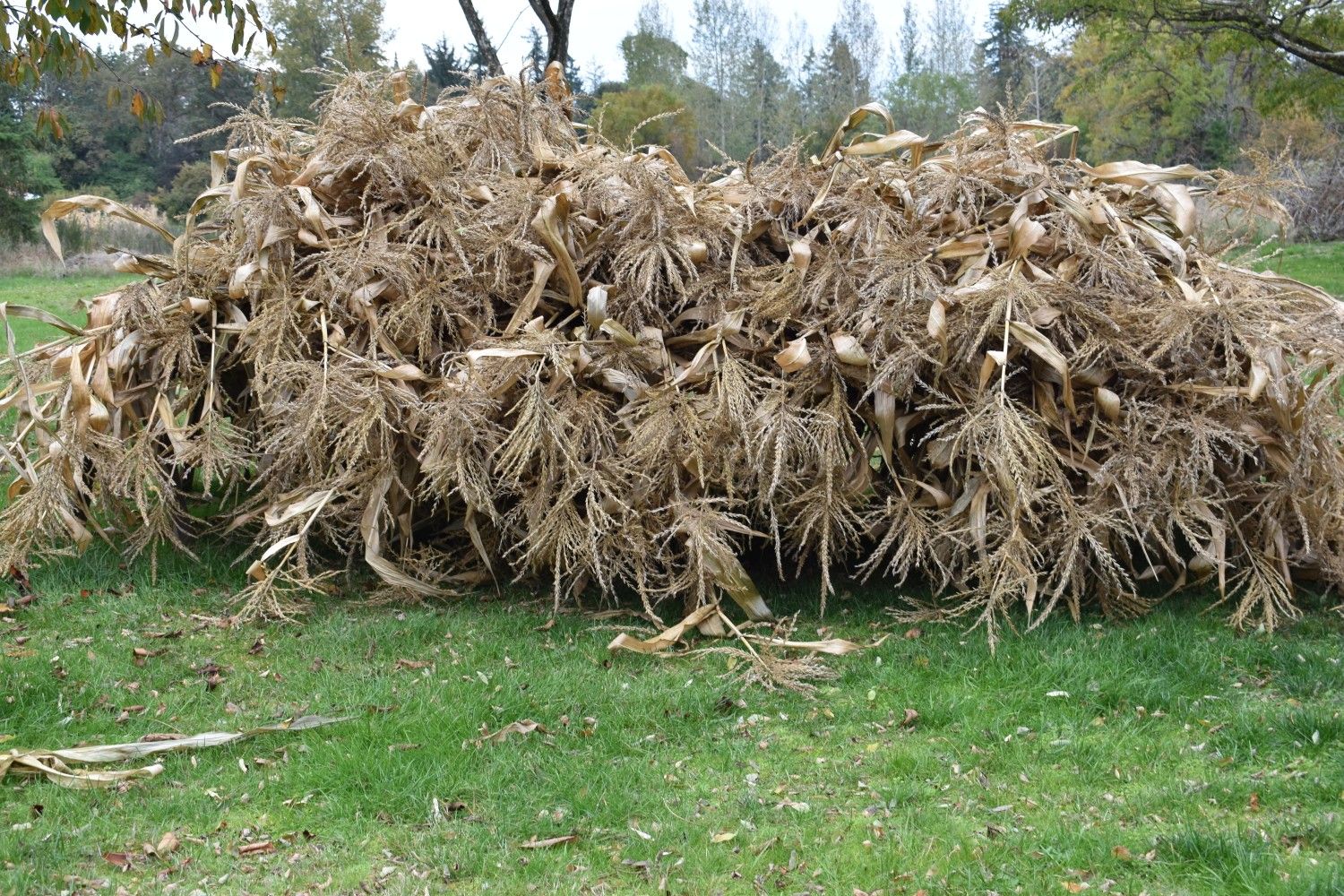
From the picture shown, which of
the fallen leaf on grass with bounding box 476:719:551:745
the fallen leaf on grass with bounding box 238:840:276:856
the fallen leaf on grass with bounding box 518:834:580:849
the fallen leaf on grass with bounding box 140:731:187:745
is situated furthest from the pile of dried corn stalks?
the fallen leaf on grass with bounding box 238:840:276:856

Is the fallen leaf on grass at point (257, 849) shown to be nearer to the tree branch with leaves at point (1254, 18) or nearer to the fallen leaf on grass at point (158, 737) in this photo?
the fallen leaf on grass at point (158, 737)

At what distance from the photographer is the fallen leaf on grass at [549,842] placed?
334 cm

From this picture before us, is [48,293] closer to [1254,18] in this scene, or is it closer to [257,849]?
[257,849]

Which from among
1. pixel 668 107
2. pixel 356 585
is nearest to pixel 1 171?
pixel 668 107

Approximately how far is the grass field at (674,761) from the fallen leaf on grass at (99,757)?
0.05 meters

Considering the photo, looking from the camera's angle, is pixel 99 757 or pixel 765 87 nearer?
pixel 99 757

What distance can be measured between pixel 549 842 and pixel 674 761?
66 centimetres

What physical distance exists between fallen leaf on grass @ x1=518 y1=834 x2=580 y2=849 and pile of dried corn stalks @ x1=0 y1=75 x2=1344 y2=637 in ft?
4.96

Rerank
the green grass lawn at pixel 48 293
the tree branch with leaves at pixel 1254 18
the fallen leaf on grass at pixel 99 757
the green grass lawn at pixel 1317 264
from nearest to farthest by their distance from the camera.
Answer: the fallen leaf on grass at pixel 99 757 < the green grass lawn at pixel 48 293 < the green grass lawn at pixel 1317 264 < the tree branch with leaves at pixel 1254 18

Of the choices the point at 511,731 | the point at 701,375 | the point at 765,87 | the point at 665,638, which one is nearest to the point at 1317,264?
the point at 701,375

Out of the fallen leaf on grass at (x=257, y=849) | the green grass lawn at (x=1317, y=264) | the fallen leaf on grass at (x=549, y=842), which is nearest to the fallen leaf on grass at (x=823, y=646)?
the fallen leaf on grass at (x=549, y=842)

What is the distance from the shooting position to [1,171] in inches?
958

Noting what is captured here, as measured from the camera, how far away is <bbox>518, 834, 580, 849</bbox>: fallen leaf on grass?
3344 millimetres

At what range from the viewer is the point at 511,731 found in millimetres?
4051
